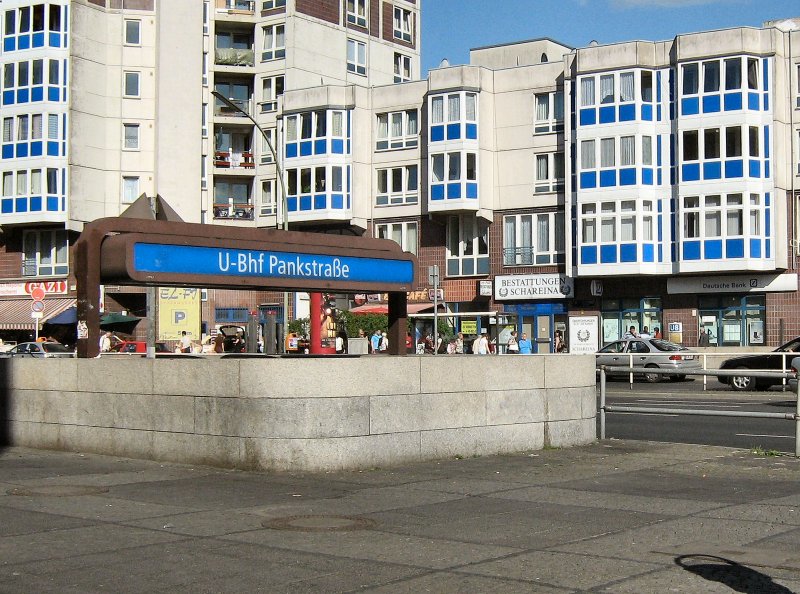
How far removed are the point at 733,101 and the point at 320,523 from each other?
41.1 m

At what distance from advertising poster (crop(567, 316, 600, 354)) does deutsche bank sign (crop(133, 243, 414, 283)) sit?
115 feet

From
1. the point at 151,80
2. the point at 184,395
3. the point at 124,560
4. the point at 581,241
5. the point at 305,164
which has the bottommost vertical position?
the point at 124,560

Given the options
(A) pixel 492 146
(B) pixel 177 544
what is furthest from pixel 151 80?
(B) pixel 177 544

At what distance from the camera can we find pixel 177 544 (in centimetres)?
841

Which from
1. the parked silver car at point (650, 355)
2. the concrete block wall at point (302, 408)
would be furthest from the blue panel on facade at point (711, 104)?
the concrete block wall at point (302, 408)

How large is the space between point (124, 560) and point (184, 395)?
5357 mm

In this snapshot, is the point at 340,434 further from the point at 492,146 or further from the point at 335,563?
the point at 492,146

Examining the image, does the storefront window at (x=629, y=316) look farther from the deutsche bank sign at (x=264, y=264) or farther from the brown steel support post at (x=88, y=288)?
the brown steel support post at (x=88, y=288)

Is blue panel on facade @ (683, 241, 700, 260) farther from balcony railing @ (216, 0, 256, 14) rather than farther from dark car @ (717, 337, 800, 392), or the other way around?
balcony railing @ (216, 0, 256, 14)

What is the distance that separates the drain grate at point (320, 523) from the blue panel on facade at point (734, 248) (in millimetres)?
39343

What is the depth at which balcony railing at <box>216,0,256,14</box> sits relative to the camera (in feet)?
220

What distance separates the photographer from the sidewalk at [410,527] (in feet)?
23.9

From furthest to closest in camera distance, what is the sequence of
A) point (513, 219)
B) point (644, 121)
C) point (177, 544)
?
point (513, 219)
point (644, 121)
point (177, 544)

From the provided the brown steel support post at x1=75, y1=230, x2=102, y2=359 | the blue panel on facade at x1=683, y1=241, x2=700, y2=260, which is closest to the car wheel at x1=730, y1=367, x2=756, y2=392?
the blue panel on facade at x1=683, y1=241, x2=700, y2=260
